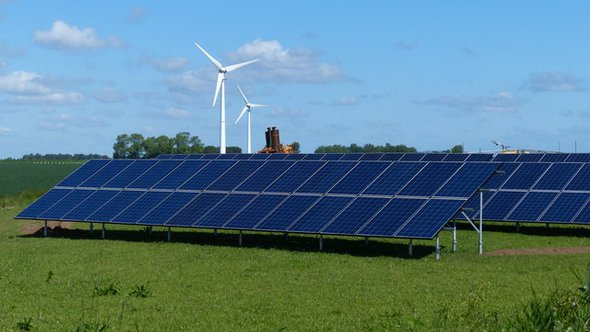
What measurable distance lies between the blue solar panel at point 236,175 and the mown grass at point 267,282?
2065 millimetres

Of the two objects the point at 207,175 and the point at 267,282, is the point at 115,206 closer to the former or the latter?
the point at 207,175

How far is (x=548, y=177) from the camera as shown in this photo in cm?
3841

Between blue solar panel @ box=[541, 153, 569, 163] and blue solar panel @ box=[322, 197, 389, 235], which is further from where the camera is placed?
blue solar panel @ box=[541, 153, 569, 163]

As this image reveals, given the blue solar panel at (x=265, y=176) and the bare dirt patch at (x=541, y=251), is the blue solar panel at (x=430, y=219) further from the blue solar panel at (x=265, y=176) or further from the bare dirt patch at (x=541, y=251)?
the blue solar panel at (x=265, y=176)

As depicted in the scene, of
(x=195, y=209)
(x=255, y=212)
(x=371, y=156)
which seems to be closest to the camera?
(x=255, y=212)

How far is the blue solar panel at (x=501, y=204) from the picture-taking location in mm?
35859

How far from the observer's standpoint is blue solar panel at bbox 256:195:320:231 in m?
29.2

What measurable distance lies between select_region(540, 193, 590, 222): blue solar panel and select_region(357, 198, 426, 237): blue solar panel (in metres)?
8.12

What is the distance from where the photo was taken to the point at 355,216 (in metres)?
28.8

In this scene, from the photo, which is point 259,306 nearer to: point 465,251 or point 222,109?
point 465,251

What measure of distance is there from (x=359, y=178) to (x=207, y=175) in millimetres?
7146

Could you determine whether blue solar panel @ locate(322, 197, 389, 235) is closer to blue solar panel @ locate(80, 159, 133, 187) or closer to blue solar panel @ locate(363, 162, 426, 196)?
blue solar panel @ locate(363, 162, 426, 196)

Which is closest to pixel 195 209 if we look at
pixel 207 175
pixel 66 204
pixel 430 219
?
pixel 207 175

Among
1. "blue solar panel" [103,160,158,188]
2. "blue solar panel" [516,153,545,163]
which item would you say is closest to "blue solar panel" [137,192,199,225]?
"blue solar panel" [103,160,158,188]
